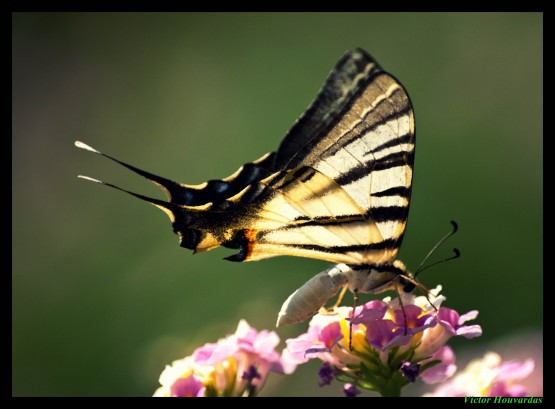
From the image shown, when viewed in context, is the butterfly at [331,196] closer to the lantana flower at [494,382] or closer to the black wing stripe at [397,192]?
the black wing stripe at [397,192]

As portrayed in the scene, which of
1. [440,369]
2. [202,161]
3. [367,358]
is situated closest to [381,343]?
[367,358]

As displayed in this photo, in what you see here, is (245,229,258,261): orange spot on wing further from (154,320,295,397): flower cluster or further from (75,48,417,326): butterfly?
(154,320,295,397): flower cluster

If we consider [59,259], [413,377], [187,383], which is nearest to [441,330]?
[413,377]

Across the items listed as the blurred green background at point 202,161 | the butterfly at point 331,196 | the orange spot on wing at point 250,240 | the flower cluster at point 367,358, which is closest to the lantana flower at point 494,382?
the flower cluster at point 367,358

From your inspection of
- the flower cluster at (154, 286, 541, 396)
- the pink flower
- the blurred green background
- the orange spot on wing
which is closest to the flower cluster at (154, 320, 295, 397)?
the flower cluster at (154, 286, 541, 396)
